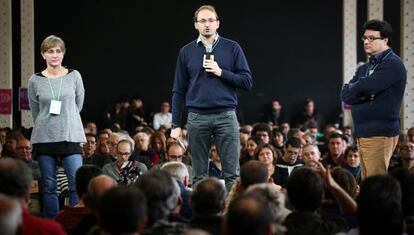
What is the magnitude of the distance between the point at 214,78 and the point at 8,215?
2.54 m

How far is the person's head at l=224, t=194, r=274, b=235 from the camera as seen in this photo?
290 centimetres

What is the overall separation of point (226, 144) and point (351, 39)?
9.51 meters

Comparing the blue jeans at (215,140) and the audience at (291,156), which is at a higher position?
the blue jeans at (215,140)

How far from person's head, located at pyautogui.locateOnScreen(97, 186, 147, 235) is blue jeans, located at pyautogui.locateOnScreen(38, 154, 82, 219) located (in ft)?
7.10

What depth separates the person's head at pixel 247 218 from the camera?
2900 mm

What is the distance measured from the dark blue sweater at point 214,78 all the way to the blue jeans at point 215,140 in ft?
0.21

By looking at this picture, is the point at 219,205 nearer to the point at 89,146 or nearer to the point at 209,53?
the point at 209,53

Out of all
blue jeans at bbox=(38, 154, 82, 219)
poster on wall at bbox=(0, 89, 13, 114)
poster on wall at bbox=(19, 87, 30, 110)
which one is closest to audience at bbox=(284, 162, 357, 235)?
blue jeans at bbox=(38, 154, 82, 219)

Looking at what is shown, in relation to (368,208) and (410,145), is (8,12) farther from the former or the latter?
(368,208)

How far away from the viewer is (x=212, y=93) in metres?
5.24

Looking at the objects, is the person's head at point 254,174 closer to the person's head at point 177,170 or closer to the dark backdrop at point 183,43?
the person's head at point 177,170

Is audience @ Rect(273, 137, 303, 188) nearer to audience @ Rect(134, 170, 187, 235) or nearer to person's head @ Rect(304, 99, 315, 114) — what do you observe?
audience @ Rect(134, 170, 187, 235)

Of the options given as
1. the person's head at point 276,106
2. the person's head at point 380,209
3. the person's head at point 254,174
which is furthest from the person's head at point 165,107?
the person's head at point 380,209

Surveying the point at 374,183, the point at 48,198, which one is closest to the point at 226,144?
the point at 48,198
